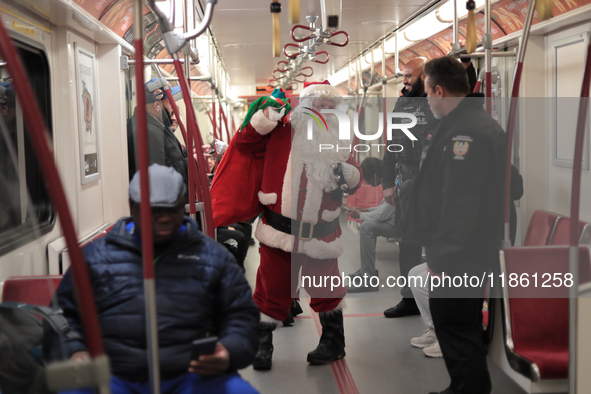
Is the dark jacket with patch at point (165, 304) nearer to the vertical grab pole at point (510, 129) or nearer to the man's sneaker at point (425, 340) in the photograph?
the vertical grab pole at point (510, 129)

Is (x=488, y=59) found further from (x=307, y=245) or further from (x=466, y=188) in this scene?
(x=307, y=245)

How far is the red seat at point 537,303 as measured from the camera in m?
2.40

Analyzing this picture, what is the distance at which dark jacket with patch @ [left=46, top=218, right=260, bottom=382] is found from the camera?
5.47ft

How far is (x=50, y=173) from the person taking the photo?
1.04 metres

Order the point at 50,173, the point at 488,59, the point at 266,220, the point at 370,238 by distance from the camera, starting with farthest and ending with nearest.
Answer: the point at 266,220 < the point at 370,238 < the point at 488,59 < the point at 50,173

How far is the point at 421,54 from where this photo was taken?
7.15 metres

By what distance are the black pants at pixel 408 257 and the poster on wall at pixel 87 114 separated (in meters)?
2.03

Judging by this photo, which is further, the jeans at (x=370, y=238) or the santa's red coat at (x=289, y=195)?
the santa's red coat at (x=289, y=195)

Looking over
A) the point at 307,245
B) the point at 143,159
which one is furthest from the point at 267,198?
the point at 143,159

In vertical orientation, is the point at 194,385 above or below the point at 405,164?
below

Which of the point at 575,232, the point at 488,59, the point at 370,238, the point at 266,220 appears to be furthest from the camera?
the point at 266,220

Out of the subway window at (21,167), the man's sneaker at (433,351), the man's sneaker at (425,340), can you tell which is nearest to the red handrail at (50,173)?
the subway window at (21,167)

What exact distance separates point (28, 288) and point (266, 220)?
4.13 ft

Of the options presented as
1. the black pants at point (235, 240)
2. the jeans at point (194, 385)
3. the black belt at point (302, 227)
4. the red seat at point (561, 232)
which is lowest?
the black pants at point (235, 240)
